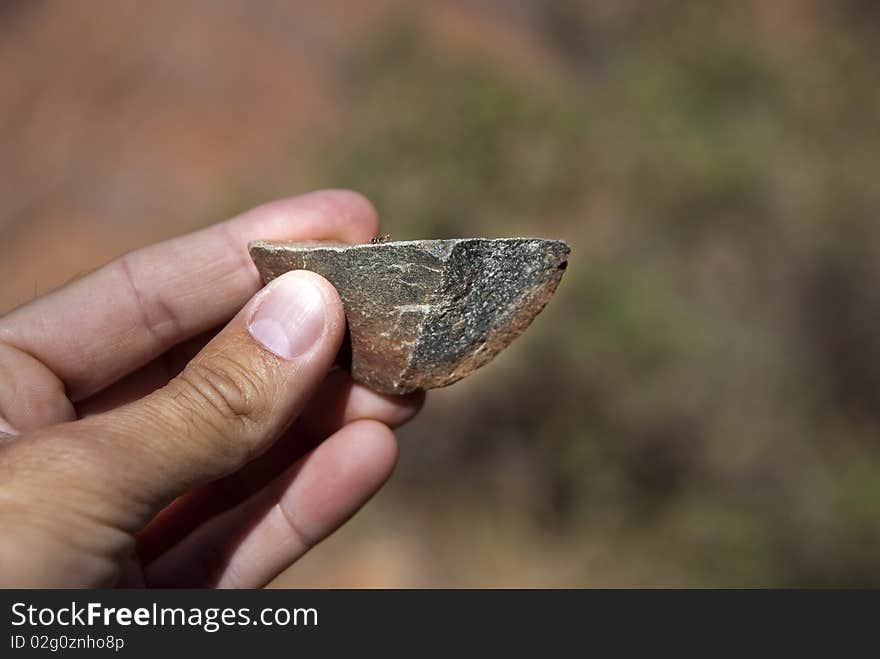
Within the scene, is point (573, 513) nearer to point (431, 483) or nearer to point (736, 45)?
point (431, 483)

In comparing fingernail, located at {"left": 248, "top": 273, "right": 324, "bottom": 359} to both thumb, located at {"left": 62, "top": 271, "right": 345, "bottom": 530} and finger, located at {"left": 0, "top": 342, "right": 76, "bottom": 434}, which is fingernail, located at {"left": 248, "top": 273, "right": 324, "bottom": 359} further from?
finger, located at {"left": 0, "top": 342, "right": 76, "bottom": 434}

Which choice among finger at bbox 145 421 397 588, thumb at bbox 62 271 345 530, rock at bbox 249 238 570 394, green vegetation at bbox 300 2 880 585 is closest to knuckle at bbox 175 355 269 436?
thumb at bbox 62 271 345 530

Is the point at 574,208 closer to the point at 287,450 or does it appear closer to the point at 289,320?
the point at 287,450

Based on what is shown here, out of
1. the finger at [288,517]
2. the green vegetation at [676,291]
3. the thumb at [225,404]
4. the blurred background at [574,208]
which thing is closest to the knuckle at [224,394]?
the thumb at [225,404]

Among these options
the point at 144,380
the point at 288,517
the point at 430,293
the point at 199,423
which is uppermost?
the point at 430,293

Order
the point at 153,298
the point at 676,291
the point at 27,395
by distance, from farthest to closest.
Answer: the point at 676,291, the point at 153,298, the point at 27,395

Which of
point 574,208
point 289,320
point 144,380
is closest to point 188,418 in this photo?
point 289,320

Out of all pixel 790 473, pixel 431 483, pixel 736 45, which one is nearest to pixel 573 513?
pixel 431 483

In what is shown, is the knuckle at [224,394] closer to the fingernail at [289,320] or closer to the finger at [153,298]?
the fingernail at [289,320]
